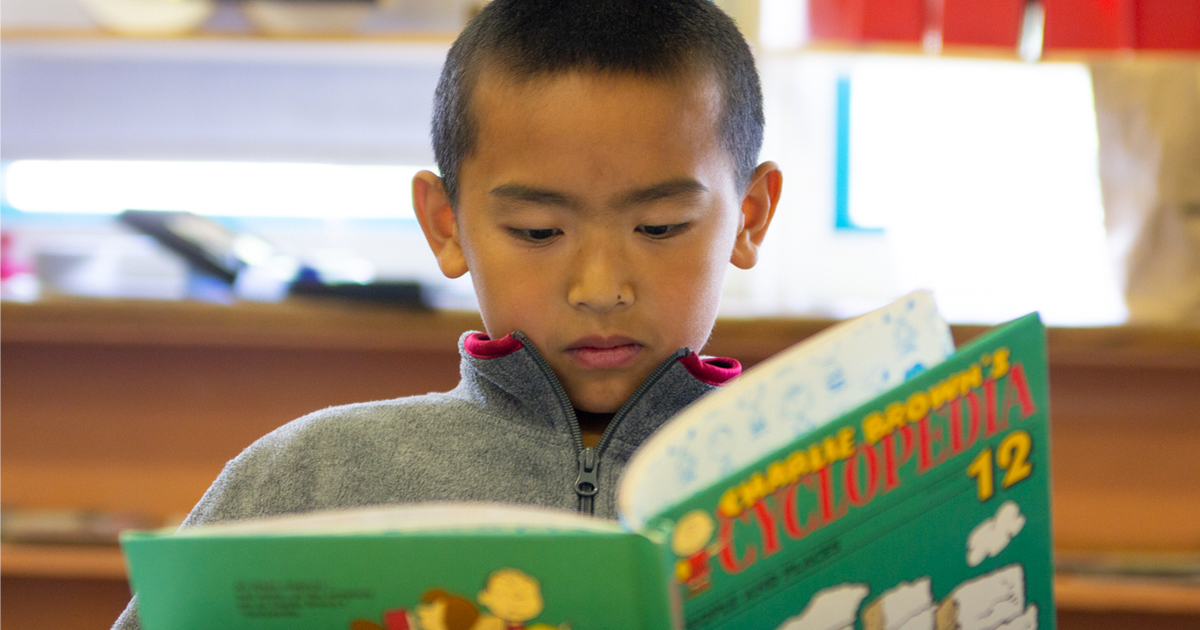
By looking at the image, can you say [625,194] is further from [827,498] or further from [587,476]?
[827,498]

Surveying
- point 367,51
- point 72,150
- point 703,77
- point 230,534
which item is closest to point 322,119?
point 367,51

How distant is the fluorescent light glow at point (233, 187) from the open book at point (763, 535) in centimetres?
222

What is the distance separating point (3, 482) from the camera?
1.63 metres

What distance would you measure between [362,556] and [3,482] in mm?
1505

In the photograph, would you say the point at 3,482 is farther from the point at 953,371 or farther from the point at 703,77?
the point at 953,371

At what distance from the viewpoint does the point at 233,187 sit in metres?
2.62

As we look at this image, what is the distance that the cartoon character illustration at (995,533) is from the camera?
0.49 metres

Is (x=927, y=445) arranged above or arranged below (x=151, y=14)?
below

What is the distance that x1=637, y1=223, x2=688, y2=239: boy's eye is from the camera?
733 millimetres

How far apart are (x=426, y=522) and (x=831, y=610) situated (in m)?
0.19

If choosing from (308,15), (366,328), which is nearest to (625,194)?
(366,328)

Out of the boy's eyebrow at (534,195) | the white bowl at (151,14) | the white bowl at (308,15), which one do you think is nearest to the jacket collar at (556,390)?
the boy's eyebrow at (534,195)

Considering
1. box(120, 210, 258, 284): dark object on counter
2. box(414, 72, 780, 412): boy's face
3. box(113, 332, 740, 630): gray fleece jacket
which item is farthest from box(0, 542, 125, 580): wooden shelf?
box(414, 72, 780, 412): boy's face

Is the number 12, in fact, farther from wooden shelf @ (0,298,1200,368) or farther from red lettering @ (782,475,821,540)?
wooden shelf @ (0,298,1200,368)
